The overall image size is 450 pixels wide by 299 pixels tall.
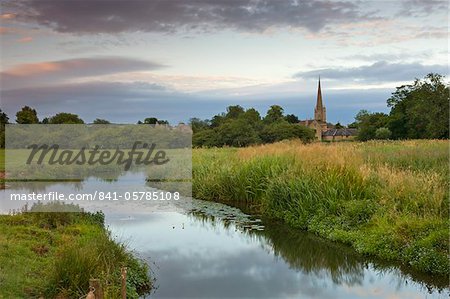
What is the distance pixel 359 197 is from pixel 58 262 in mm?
→ 8823

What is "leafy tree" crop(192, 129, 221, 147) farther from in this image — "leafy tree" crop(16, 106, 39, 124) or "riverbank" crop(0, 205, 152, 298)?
"riverbank" crop(0, 205, 152, 298)

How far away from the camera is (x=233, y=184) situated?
18703mm

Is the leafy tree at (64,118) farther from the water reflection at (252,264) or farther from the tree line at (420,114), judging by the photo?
the water reflection at (252,264)

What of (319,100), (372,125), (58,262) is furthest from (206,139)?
(319,100)

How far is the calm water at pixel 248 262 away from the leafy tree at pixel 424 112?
4800 centimetres

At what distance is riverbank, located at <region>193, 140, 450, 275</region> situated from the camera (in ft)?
32.3

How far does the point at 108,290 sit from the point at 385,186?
875 centimetres

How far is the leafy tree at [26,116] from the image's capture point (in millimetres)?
54219

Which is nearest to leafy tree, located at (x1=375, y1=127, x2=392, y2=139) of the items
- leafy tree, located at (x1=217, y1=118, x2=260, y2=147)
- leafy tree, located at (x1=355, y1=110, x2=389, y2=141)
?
leafy tree, located at (x1=355, y1=110, x2=389, y2=141)

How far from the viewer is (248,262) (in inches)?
413

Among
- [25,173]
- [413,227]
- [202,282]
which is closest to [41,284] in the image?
[202,282]

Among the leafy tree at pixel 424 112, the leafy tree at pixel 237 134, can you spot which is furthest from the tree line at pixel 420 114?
the leafy tree at pixel 237 134

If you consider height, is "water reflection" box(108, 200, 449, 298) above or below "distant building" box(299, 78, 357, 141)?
below

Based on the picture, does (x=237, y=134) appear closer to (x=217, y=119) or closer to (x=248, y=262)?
(x=217, y=119)
